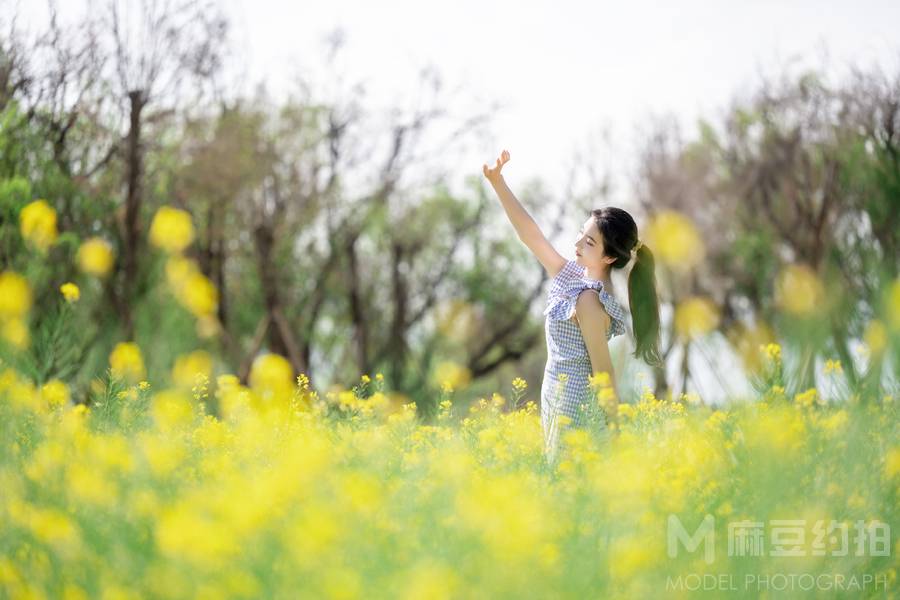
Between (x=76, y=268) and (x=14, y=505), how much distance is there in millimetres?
8742

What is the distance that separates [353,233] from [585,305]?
14.2 m

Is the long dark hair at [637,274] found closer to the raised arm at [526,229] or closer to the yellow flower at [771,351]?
the raised arm at [526,229]

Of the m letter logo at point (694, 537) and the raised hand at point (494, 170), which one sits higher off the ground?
the raised hand at point (494, 170)

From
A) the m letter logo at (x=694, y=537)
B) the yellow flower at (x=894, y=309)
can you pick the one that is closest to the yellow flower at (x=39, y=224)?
the m letter logo at (x=694, y=537)

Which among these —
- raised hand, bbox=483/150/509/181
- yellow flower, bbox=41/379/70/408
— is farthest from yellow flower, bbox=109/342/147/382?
raised hand, bbox=483/150/509/181

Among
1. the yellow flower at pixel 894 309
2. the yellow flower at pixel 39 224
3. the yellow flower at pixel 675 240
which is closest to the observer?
the yellow flower at pixel 894 309

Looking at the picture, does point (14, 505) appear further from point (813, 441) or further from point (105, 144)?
point (105, 144)

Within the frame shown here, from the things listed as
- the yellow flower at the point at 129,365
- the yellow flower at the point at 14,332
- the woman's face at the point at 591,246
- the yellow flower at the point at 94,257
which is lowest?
the yellow flower at the point at 129,365

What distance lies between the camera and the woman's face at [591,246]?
213 inches

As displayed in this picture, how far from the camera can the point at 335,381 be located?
69.3 feet

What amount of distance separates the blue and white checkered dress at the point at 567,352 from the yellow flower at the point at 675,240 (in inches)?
639

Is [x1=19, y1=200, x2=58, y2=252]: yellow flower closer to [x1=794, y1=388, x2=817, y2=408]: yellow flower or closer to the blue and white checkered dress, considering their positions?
the blue and white checkered dress

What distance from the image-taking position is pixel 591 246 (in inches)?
213

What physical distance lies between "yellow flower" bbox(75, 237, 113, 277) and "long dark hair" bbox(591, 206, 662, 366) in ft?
21.4
